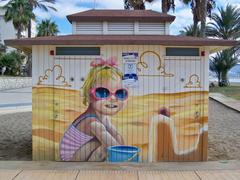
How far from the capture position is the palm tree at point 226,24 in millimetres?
42656

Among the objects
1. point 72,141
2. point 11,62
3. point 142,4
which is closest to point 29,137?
point 72,141

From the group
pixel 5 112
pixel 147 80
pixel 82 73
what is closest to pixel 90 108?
pixel 82 73

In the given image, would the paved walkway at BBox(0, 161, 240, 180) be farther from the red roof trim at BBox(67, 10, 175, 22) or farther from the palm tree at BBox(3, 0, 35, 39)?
the palm tree at BBox(3, 0, 35, 39)

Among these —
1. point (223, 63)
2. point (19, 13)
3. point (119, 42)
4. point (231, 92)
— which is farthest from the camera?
point (19, 13)

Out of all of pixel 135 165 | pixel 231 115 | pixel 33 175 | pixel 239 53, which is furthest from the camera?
pixel 239 53

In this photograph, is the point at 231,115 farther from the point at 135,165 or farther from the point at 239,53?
the point at 239,53


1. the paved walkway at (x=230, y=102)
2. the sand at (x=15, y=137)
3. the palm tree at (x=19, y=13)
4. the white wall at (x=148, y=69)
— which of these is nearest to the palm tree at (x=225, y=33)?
the paved walkway at (x=230, y=102)

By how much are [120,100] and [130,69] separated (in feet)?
2.03

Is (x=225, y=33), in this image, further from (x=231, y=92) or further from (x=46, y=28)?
(x=46, y=28)

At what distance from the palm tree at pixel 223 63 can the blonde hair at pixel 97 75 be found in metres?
35.3

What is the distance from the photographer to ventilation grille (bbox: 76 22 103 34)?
8.77 metres

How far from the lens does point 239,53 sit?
141ft

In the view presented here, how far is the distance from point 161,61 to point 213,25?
37.7 metres

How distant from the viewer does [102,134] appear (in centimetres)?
773
